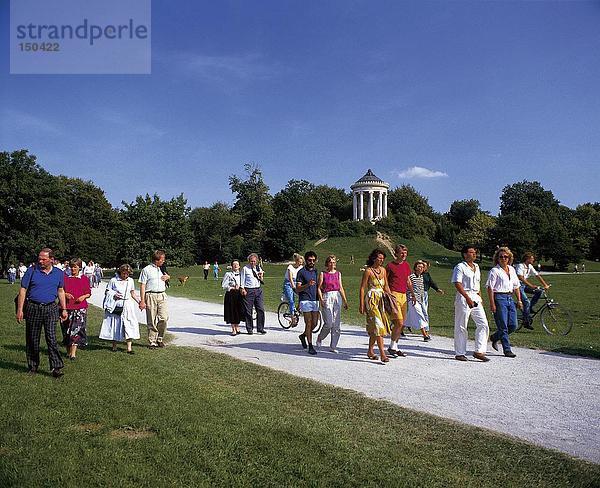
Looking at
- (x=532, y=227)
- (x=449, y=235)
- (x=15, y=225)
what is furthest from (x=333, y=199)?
(x=15, y=225)

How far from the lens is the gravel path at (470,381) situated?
18.5 feet

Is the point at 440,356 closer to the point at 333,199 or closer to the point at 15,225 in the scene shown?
the point at 15,225

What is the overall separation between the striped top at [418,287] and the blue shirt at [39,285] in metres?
7.81

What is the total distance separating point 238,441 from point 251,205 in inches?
3524

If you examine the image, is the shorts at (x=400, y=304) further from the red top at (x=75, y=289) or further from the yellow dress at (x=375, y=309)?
the red top at (x=75, y=289)

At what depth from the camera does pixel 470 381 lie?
25.0 ft

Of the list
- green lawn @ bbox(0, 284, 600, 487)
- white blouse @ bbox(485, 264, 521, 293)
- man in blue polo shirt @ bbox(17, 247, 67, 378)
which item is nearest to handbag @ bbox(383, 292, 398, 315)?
white blouse @ bbox(485, 264, 521, 293)

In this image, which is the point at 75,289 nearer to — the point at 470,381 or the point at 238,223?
the point at 470,381

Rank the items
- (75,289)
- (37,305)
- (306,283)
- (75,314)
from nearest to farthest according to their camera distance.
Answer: (37,305)
(75,314)
(75,289)
(306,283)

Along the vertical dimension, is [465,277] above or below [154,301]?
above

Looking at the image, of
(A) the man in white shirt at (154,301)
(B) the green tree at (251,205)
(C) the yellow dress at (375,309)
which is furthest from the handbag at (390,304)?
(B) the green tree at (251,205)

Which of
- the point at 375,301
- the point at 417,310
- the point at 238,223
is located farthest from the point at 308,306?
the point at 238,223

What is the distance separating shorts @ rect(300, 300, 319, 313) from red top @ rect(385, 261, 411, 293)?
5.01 feet

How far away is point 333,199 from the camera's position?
4414 inches
